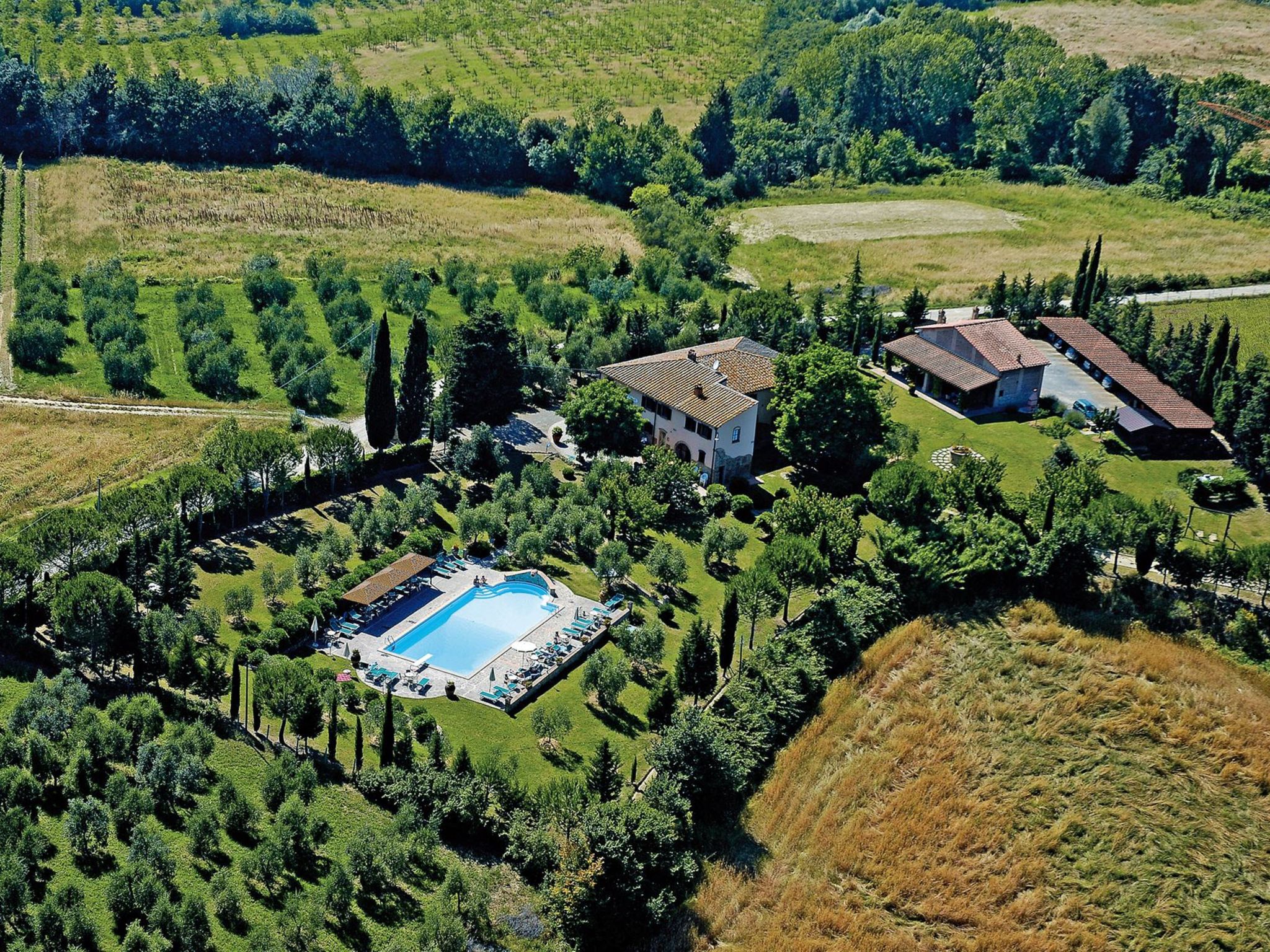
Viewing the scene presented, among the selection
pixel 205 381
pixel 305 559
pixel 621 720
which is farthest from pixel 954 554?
pixel 205 381

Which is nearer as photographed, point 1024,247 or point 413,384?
point 413,384

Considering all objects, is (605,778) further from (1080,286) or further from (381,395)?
(1080,286)

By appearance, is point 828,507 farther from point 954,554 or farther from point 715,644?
point 715,644

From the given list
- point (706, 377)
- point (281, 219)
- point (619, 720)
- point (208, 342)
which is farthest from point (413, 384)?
point (281, 219)

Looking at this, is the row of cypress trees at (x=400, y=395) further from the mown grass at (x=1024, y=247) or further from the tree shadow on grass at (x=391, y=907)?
the mown grass at (x=1024, y=247)

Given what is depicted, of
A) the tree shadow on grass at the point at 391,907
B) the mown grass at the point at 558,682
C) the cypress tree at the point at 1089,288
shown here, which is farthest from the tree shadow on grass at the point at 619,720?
the cypress tree at the point at 1089,288

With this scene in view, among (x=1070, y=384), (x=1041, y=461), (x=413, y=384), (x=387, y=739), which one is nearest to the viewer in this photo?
(x=387, y=739)
